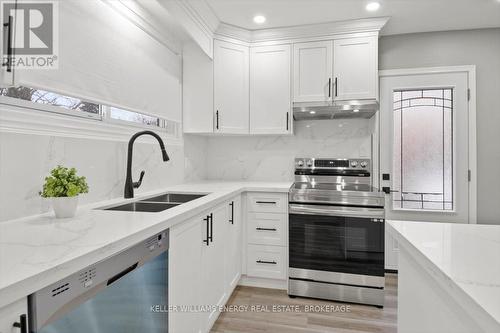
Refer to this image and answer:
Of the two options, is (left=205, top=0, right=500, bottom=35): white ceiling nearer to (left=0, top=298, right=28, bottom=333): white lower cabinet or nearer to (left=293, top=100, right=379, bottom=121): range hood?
(left=293, top=100, right=379, bottom=121): range hood

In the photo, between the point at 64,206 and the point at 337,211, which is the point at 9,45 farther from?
the point at 337,211

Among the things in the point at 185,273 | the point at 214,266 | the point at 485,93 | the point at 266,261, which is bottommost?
→ the point at 266,261

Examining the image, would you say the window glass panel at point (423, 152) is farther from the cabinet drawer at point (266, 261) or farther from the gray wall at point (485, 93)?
the cabinet drawer at point (266, 261)

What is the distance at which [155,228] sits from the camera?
3.78 ft

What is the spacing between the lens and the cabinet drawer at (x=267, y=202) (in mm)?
2559

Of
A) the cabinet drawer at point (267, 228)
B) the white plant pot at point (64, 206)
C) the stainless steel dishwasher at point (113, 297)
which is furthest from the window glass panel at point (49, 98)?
the cabinet drawer at point (267, 228)

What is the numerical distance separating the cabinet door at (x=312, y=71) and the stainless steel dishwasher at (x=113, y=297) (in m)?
2.12

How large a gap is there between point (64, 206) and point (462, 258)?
4.78ft

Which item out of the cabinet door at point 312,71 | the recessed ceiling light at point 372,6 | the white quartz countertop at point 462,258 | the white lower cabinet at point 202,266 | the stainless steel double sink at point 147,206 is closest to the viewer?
the white quartz countertop at point 462,258

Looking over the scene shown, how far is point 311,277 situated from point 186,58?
2385mm

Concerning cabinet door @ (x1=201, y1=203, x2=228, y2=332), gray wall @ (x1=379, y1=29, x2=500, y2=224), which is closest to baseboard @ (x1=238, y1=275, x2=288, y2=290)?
cabinet door @ (x1=201, y1=203, x2=228, y2=332)

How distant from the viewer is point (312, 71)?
2836 mm

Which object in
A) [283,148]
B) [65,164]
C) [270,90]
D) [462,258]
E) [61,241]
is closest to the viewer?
[462,258]

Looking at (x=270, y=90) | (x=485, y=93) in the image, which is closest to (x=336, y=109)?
(x=270, y=90)
